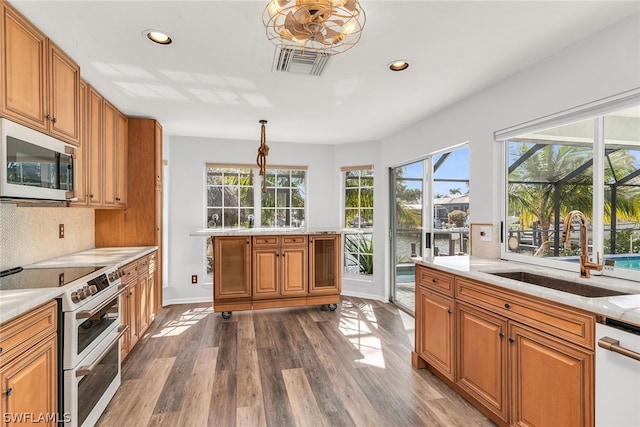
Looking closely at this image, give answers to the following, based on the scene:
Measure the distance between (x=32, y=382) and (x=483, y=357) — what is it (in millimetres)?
2430

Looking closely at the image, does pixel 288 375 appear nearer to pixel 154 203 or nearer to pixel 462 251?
pixel 462 251

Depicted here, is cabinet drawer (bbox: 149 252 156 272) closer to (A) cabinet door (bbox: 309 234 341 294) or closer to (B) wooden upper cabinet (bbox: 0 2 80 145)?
(B) wooden upper cabinet (bbox: 0 2 80 145)

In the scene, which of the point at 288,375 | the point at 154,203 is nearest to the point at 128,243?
the point at 154,203

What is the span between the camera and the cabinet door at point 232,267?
3887 millimetres

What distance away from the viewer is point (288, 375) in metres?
2.61

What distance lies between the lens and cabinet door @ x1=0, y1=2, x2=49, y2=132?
1.68 metres

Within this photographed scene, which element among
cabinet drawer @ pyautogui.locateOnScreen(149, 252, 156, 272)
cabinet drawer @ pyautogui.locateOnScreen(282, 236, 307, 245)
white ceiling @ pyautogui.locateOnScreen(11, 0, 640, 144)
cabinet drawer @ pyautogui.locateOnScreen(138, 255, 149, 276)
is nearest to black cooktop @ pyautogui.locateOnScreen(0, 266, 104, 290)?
cabinet drawer @ pyautogui.locateOnScreen(138, 255, 149, 276)

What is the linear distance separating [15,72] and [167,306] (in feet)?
11.3

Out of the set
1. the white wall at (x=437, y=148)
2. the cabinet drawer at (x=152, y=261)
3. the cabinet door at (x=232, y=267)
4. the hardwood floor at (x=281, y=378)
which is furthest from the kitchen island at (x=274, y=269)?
the white wall at (x=437, y=148)

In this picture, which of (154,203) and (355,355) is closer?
(355,355)

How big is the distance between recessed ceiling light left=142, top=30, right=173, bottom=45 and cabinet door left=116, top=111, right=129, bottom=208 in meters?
1.71

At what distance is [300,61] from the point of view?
2273mm

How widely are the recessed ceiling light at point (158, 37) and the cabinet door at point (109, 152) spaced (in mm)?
1385

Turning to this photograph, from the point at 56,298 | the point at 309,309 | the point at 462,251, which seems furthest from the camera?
the point at 309,309
